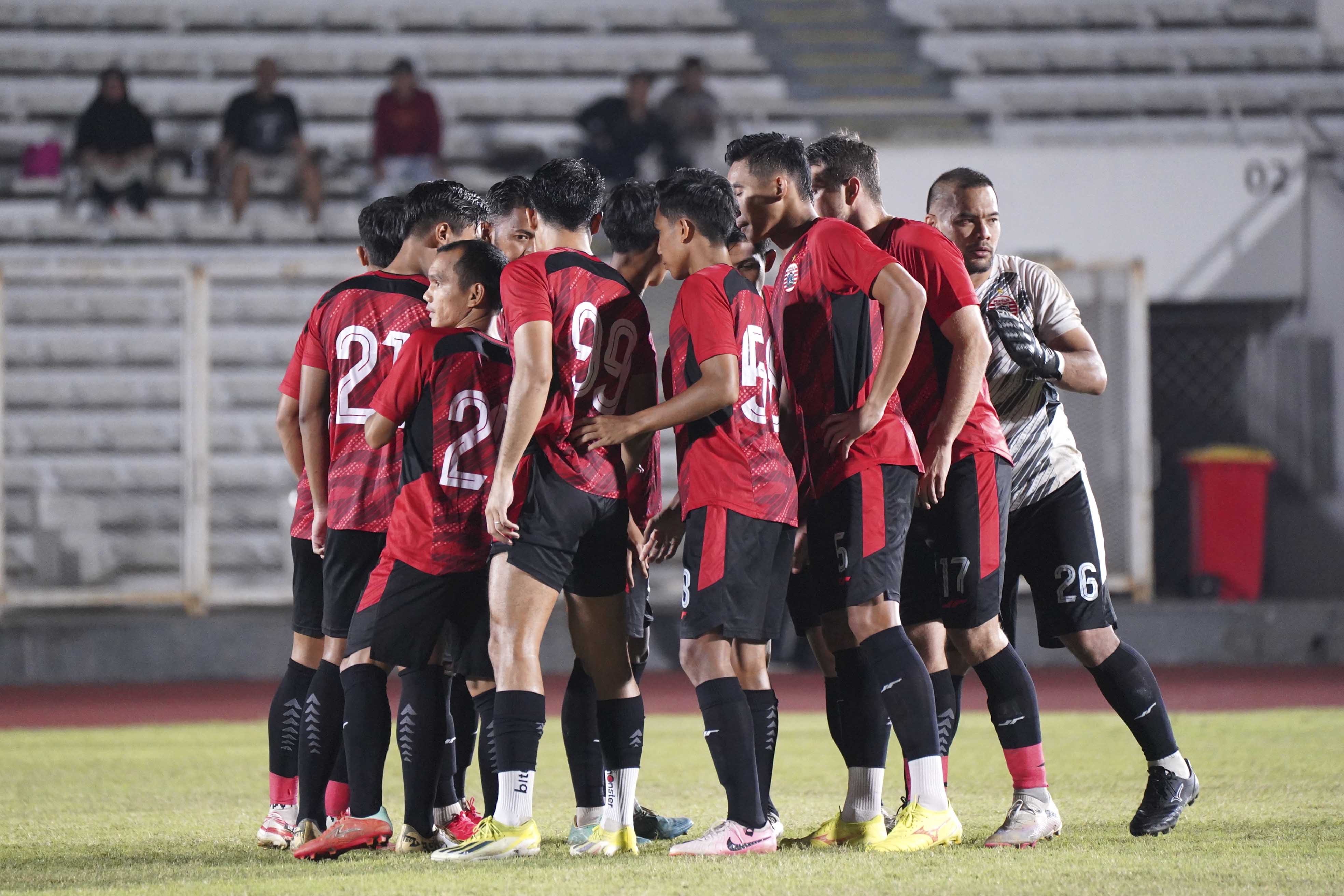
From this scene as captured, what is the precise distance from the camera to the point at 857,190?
192 inches

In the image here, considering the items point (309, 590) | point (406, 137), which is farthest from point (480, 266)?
point (406, 137)

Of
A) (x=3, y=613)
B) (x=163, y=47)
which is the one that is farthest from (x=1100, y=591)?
(x=163, y=47)

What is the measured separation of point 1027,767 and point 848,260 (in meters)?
1.62

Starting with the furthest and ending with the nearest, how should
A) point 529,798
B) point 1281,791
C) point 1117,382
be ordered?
1. point 1117,382
2. point 1281,791
3. point 529,798

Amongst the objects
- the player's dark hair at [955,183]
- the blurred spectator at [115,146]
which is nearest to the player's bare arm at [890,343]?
the player's dark hair at [955,183]

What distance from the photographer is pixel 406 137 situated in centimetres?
1473

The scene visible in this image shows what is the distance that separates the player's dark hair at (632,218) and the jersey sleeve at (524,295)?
1.80ft

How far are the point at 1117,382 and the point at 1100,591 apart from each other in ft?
25.0

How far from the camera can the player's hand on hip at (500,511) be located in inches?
168

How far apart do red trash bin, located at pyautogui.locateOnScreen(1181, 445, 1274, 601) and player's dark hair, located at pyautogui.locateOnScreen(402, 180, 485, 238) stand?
9314 millimetres

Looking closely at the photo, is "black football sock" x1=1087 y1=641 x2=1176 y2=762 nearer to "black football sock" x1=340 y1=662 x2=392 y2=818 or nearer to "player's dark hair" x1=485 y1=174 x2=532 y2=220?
"black football sock" x1=340 y1=662 x2=392 y2=818

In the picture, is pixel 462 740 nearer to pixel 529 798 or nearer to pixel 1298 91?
pixel 529 798

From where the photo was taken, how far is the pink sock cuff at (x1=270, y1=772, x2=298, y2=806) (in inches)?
196

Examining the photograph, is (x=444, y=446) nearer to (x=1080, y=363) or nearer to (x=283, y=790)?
(x=283, y=790)
